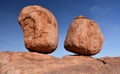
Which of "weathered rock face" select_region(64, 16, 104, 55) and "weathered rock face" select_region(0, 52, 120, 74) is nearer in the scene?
"weathered rock face" select_region(0, 52, 120, 74)

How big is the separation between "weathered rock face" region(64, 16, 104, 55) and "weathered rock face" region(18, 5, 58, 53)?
102cm

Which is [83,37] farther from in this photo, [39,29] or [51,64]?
[51,64]

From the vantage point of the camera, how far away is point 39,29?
57.6 feet

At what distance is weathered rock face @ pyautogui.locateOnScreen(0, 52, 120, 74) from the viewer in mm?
15044

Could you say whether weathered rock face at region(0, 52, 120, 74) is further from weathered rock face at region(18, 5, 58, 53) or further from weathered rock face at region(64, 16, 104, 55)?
weathered rock face at region(64, 16, 104, 55)

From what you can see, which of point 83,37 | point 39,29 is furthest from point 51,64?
point 83,37

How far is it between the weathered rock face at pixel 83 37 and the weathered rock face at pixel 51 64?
844 millimetres

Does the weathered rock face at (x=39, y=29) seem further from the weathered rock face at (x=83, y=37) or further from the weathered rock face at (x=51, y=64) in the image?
the weathered rock face at (x=83, y=37)

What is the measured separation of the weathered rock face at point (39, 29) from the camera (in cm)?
1749

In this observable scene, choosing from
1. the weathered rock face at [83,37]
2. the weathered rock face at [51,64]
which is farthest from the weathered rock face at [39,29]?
the weathered rock face at [83,37]

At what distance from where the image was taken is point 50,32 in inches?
693

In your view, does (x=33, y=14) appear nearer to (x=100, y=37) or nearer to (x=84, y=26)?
(x=84, y=26)

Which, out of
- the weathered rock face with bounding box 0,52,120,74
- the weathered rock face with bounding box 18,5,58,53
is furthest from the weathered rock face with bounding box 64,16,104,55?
the weathered rock face with bounding box 18,5,58,53

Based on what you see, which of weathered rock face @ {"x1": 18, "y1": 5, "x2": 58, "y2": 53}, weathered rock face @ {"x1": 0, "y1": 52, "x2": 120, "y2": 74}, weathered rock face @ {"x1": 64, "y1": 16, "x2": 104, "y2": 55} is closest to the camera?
weathered rock face @ {"x1": 0, "y1": 52, "x2": 120, "y2": 74}
